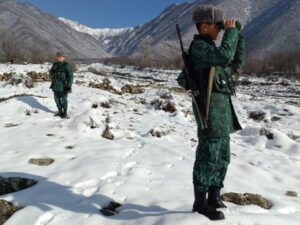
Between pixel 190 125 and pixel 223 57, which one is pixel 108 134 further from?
pixel 223 57

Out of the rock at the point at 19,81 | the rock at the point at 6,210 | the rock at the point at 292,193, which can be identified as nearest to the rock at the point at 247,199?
the rock at the point at 292,193

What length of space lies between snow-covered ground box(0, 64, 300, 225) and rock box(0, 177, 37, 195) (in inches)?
6.8

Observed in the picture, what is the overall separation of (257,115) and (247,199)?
38.3 feet

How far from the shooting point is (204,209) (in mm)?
4430

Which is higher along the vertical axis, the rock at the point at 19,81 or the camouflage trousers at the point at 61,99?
the rock at the point at 19,81

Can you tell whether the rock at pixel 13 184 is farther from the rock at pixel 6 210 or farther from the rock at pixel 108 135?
the rock at pixel 108 135

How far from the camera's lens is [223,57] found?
4.03 m

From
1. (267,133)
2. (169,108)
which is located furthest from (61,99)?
(267,133)

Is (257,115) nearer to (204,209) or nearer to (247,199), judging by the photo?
(247,199)

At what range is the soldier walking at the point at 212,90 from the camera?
13.6ft

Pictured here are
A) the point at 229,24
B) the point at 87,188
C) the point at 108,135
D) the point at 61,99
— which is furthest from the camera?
the point at 61,99

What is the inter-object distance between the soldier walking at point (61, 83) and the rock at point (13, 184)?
692 centimetres

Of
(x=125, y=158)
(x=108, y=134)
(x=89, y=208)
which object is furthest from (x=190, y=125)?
(x=89, y=208)

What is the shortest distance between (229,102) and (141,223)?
5.35 ft
